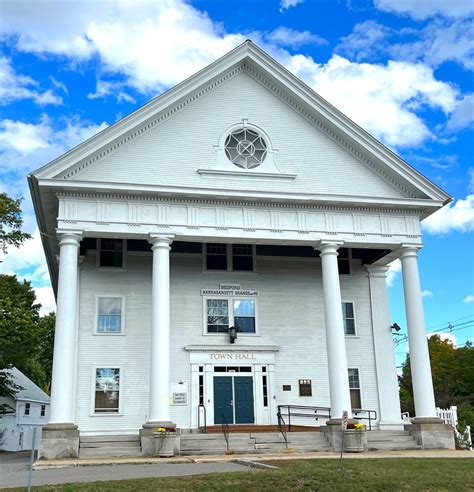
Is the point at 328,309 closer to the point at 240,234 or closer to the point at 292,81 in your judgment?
the point at 240,234

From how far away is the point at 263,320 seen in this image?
2609 centimetres

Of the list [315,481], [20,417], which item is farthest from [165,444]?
[20,417]

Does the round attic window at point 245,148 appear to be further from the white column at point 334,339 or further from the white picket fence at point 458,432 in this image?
the white picket fence at point 458,432

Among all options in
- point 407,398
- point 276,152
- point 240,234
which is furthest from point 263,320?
point 407,398

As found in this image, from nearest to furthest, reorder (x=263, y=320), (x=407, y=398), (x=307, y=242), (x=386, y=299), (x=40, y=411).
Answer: (x=307, y=242) → (x=263, y=320) → (x=386, y=299) → (x=40, y=411) → (x=407, y=398)

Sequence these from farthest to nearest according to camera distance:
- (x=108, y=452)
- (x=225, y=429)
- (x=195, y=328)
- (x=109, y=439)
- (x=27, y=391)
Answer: (x=27, y=391), (x=195, y=328), (x=225, y=429), (x=109, y=439), (x=108, y=452)

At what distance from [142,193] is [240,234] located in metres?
3.79

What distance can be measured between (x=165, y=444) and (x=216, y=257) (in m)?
9.16

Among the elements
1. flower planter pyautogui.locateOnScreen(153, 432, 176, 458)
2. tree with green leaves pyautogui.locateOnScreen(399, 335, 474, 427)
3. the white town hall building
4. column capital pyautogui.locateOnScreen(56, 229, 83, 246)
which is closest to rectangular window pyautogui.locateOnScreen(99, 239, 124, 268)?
the white town hall building

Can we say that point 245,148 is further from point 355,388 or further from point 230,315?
point 355,388

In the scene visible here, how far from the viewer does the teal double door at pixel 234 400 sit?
80.5ft

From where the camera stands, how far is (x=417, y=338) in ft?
77.3

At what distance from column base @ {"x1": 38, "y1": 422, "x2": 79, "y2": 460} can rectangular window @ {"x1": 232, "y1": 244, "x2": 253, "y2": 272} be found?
9759 millimetres

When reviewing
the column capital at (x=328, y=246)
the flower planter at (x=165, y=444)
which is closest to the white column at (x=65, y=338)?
the flower planter at (x=165, y=444)
